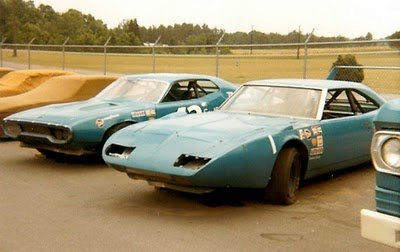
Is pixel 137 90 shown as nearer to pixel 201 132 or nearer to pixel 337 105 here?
pixel 337 105

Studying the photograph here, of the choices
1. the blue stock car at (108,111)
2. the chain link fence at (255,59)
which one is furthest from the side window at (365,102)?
the chain link fence at (255,59)

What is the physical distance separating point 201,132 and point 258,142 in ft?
1.92

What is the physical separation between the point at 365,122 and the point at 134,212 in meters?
3.17

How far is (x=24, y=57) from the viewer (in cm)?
3472

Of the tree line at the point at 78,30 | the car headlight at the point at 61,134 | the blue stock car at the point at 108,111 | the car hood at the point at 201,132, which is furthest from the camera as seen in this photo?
the tree line at the point at 78,30

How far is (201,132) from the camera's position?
571cm

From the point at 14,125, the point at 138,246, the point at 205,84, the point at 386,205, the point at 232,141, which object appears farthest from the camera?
the point at 205,84

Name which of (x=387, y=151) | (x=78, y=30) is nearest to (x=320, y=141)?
(x=387, y=151)

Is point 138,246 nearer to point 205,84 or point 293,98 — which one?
point 293,98

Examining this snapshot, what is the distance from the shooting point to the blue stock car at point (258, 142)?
209 inches

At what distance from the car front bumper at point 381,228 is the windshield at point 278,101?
3.22 m

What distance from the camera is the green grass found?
1580cm

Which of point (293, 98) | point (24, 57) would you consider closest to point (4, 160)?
point (293, 98)

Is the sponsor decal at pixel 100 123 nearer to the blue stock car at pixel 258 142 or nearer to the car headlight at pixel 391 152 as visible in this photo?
the blue stock car at pixel 258 142
